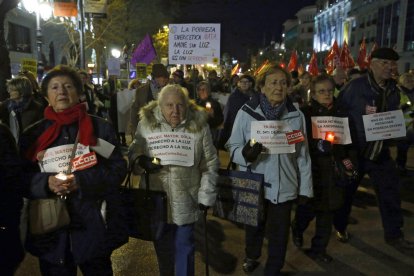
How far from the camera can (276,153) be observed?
12.5 ft

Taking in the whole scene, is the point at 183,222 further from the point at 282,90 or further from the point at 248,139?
the point at 282,90

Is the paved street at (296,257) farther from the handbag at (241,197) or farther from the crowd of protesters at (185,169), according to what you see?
the handbag at (241,197)

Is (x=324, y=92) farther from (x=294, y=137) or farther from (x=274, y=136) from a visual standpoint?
(x=274, y=136)

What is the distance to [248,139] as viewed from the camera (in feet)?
13.0

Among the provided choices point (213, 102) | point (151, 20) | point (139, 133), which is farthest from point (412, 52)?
point (139, 133)

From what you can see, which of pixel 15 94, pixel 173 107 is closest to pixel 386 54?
pixel 173 107

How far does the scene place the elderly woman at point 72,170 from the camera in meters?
2.82

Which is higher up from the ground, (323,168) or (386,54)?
(386,54)

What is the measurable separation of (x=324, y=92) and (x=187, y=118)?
1.74m

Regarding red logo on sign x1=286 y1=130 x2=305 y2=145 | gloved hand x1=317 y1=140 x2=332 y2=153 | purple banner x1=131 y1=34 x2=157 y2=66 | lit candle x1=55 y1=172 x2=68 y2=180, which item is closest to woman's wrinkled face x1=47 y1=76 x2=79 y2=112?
lit candle x1=55 y1=172 x2=68 y2=180

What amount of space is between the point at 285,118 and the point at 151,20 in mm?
32769

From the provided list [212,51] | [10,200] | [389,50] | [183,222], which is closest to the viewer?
[10,200]

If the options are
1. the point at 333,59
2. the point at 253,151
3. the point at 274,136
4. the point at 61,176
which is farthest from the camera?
the point at 333,59

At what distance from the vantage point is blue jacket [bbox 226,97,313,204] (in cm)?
380
